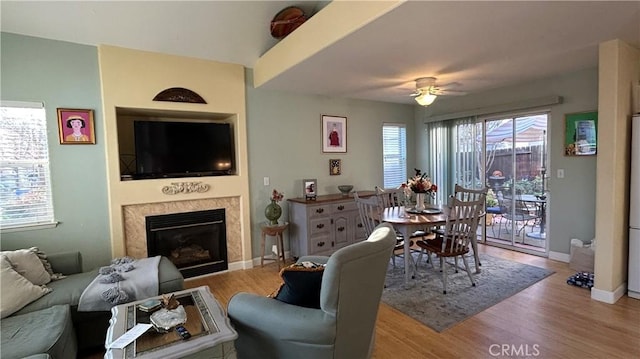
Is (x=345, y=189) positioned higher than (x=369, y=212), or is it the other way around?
(x=345, y=189)

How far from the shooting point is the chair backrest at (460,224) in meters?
3.13

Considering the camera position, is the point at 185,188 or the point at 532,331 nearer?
the point at 532,331

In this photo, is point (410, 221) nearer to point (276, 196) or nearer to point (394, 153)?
point (276, 196)

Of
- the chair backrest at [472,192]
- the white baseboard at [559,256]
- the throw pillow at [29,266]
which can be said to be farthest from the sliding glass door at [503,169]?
the throw pillow at [29,266]

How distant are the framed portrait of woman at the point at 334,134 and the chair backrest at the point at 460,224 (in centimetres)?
209

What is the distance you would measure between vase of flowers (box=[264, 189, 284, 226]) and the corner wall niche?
2.08 ft

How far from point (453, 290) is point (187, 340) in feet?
8.74

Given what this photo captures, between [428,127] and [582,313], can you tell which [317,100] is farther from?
[582,313]

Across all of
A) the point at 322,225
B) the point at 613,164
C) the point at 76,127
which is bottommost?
the point at 322,225

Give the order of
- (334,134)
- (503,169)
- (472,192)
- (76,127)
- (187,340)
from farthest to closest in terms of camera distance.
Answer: (334,134) → (503,169) → (472,192) → (76,127) → (187,340)

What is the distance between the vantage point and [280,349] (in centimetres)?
169

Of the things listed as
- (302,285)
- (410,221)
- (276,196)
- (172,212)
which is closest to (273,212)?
(276,196)

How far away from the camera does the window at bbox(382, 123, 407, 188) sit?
18.1ft

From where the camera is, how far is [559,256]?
4.07 meters
